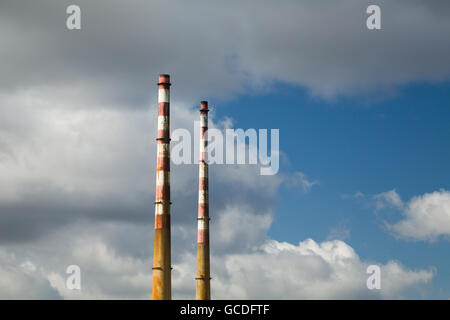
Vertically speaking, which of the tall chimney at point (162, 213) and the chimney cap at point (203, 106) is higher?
the chimney cap at point (203, 106)

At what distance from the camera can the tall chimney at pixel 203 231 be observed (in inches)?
1425

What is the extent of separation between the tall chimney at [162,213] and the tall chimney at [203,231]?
19.3ft

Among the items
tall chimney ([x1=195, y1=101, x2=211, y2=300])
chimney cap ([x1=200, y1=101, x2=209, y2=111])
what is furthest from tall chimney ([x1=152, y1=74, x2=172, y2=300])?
chimney cap ([x1=200, y1=101, x2=209, y2=111])

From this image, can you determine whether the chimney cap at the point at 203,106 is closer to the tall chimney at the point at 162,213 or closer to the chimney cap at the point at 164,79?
the chimney cap at the point at 164,79

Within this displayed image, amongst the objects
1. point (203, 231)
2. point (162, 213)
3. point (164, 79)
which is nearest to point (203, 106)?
point (164, 79)

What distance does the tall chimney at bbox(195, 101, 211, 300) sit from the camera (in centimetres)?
3619

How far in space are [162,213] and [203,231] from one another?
21.7 ft

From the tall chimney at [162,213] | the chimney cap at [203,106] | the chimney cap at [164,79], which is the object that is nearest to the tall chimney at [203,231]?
the chimney cap at [203,106]

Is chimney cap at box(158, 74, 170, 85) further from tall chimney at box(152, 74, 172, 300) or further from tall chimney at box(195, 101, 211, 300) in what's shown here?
tall chimney at box(195, 101, 211, 300)

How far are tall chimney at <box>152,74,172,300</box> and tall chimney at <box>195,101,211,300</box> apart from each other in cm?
590

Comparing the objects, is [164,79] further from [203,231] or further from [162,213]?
[203,231]
